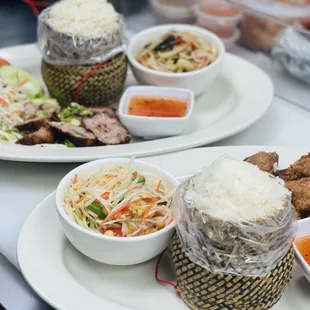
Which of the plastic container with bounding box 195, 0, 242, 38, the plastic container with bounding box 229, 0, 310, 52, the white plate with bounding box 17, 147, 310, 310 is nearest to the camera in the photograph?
the white plate with bounding box 17, 147, 310, 310

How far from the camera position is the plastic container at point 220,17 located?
2.90 m

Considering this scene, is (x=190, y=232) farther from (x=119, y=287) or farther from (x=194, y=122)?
(x=194, y=122)

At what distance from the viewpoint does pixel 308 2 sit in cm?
287

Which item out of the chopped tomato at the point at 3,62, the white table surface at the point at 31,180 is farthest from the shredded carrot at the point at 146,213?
the chopped tomato at the point at 3,62

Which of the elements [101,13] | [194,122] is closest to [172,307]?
[194,122]

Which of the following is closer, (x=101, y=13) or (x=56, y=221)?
(x=56, y=221)

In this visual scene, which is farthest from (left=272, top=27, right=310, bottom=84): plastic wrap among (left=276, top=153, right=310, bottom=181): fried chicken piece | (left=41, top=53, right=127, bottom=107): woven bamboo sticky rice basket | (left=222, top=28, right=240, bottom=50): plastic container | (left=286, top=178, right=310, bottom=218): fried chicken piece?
(left=286, top=178, right=310, bottom=218): fried chicken piece

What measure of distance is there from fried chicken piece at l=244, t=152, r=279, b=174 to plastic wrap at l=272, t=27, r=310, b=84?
84 centimetres

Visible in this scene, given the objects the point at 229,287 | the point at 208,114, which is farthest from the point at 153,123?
the point at 229,287

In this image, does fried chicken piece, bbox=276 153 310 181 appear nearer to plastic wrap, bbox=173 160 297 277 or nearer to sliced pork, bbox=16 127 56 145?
plastic wrap, bbox=173 160 297 277

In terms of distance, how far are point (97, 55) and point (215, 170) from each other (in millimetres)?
971

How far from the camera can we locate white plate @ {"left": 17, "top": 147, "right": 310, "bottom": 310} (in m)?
1.36

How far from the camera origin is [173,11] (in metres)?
3.04

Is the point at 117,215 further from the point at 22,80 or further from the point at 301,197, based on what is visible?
the point at 22,80
